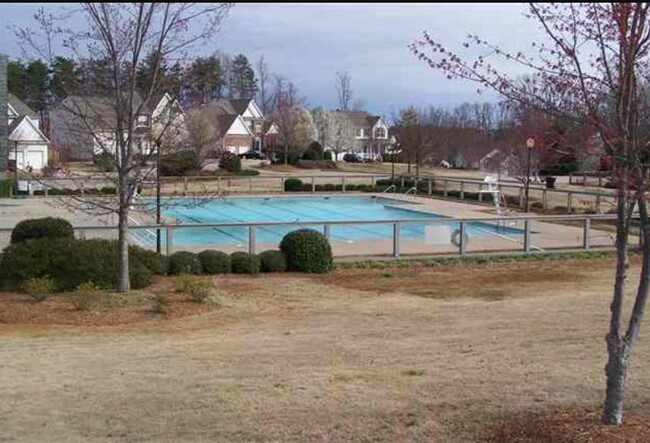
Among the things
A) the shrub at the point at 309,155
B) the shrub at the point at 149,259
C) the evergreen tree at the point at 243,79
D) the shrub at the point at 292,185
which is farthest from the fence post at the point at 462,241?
the evergreen tree at the point at 243,79

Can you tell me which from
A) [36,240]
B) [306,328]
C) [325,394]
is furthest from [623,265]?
[36,240]

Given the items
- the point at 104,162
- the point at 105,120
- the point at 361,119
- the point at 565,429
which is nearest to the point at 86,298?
the point at 104,162

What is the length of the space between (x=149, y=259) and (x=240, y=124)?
76125 mm

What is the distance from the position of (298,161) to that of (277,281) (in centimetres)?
5432

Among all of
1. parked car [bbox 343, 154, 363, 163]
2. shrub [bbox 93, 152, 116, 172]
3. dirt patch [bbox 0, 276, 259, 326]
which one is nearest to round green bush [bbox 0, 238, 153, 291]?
dirt patch [bbox 0, 276, 259, 326]

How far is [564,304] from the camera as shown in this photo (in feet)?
37.3

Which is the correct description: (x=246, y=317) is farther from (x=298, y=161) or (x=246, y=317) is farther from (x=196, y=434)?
(x=298, y=161)

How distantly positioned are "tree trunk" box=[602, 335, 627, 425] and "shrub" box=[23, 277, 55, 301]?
8.75m

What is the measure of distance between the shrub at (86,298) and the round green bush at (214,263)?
3.38 metres

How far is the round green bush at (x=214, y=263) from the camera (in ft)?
48.1

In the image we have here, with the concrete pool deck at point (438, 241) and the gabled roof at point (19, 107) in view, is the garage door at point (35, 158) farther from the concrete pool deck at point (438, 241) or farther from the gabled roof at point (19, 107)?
the concrete pool deck at point (438, 241)

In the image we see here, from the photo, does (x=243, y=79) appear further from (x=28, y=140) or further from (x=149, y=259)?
(x=149, y=259)

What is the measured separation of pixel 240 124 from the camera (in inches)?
3487

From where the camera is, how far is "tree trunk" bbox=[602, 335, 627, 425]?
4648 mm
